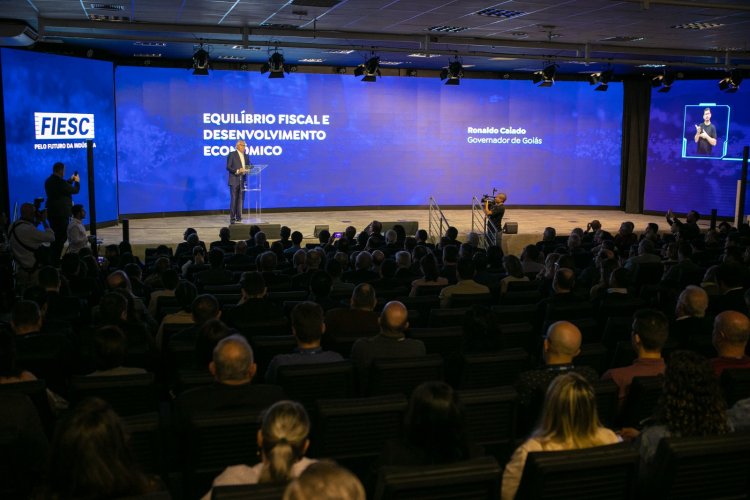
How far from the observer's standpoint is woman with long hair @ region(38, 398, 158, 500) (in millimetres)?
2094

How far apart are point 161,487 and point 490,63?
16.3 metres

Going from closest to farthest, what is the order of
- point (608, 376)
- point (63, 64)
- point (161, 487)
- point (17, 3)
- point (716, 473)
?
point (161, 487), point (716, 473), point (608, 376), point (17, 3), point (63, 64)

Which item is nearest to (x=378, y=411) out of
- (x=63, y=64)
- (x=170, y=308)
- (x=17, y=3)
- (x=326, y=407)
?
(x=326, y=407)

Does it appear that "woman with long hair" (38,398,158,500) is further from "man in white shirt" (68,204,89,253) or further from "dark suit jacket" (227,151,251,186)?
"dark suit jacket" (227,151,251,186)

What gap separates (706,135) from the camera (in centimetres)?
1853

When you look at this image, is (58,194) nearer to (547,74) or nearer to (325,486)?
(547,74)

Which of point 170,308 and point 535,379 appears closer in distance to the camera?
point 535,379

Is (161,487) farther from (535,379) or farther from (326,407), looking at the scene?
(535,379)

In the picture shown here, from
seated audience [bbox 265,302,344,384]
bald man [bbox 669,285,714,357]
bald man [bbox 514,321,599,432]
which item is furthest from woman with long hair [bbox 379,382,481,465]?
bald man [bbox 669,285,714,357]

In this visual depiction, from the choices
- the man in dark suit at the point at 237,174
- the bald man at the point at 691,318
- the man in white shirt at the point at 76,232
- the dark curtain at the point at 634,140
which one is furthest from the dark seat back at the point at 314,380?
the dark curtain at the point at 634,140

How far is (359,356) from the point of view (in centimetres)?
435

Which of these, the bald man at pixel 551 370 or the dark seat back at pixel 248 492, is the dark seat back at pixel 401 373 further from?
the dark seat back at pixel 248 492

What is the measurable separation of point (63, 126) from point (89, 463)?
1308 centimetres

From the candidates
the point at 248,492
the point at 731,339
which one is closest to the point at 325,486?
the point at 248,492
